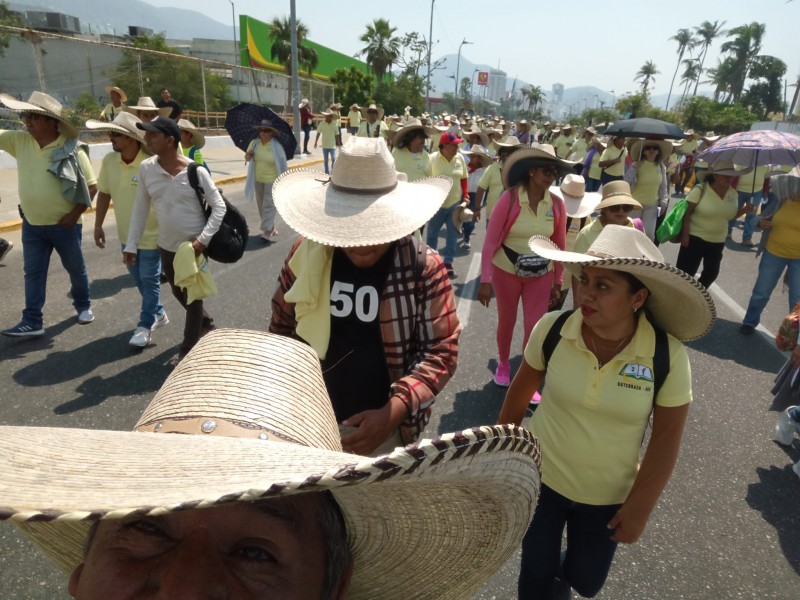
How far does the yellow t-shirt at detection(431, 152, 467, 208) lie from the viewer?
713 centimetres

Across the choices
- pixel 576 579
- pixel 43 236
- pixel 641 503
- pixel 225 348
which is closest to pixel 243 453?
pixel 225 348

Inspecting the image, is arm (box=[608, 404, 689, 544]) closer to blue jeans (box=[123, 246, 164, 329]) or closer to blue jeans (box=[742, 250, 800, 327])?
blue jeans (box=[123, 246, 164, 329])

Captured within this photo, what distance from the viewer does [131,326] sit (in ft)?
16.1

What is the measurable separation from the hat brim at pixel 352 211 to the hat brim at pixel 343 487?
3.50 ft

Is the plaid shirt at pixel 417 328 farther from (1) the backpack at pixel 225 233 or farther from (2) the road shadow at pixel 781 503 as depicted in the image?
(1) the backpack at pixel 225 233

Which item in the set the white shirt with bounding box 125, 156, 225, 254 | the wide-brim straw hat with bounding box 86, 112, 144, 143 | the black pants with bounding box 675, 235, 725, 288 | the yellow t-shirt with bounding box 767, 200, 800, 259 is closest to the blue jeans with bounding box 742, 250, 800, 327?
the yellow t-shirt with bounding box 767, 200, 800, 259

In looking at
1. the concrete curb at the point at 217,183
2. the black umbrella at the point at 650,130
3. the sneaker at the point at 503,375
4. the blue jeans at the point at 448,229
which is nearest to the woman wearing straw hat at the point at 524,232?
the sneaker at the point at 503,375

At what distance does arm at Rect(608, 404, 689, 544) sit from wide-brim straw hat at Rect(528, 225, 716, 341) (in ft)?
1.03

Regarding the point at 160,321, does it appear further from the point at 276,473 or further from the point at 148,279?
the point at 276,473

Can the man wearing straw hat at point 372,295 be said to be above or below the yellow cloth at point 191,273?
above

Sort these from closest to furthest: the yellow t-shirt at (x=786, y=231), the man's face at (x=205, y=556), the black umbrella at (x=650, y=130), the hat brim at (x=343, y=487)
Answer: the hat brim at (x=343, y=487)
the man's face at (x=205, y=556)
the yellow t-shirt at (x=786, y=231)
the black umbrella at (x=650, y=130)

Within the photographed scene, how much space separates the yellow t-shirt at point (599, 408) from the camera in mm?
1878

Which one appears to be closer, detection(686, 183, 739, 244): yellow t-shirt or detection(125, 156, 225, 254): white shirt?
detection(125, 156, 225, 254): white shirt

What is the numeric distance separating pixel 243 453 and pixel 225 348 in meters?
0.42
